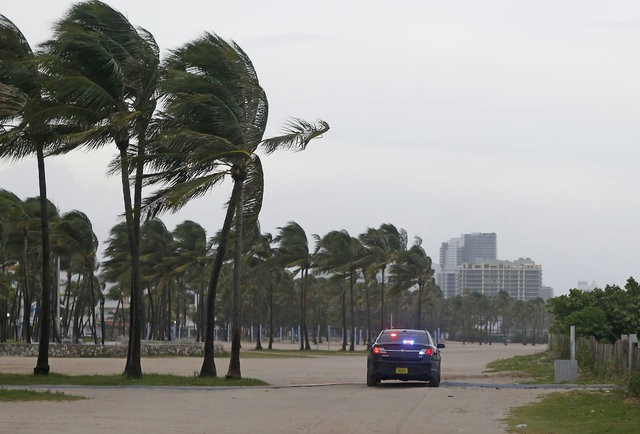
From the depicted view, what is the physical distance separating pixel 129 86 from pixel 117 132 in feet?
4.38

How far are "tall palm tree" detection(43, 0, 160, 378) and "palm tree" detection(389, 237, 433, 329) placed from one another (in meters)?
68.4

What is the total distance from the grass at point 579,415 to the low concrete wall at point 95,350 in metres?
37.6

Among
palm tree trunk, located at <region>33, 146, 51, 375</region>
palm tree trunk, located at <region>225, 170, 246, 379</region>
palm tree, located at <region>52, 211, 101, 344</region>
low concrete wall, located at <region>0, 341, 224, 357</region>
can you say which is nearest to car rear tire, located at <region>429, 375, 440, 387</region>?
palm tree trunk, located at <region>225, 170, 246, 379</region>

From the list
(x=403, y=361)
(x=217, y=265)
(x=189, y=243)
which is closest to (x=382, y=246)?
(x=189, y=243)

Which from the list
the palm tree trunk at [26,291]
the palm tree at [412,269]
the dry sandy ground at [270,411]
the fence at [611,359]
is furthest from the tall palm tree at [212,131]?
the palm tree at [412,269]

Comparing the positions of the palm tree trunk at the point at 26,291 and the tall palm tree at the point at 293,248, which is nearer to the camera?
the palm tree trunk at the point at 26,291

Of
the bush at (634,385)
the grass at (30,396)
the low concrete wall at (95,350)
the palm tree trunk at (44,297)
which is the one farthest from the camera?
the low concrete wall at (95,350)

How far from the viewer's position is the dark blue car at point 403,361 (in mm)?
26031

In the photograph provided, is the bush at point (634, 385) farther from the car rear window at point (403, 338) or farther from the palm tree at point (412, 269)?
the palm tree at point (412, 269)

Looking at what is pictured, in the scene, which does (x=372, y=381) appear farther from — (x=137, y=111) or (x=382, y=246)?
(x=382, y=246)

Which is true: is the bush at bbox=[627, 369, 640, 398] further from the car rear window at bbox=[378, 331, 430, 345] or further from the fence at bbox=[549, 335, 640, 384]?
the car rear window at bbox=[378, 331, 430, 345]

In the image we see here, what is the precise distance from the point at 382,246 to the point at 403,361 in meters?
64.9

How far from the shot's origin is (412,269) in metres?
97.4

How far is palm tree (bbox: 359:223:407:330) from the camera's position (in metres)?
89.8
